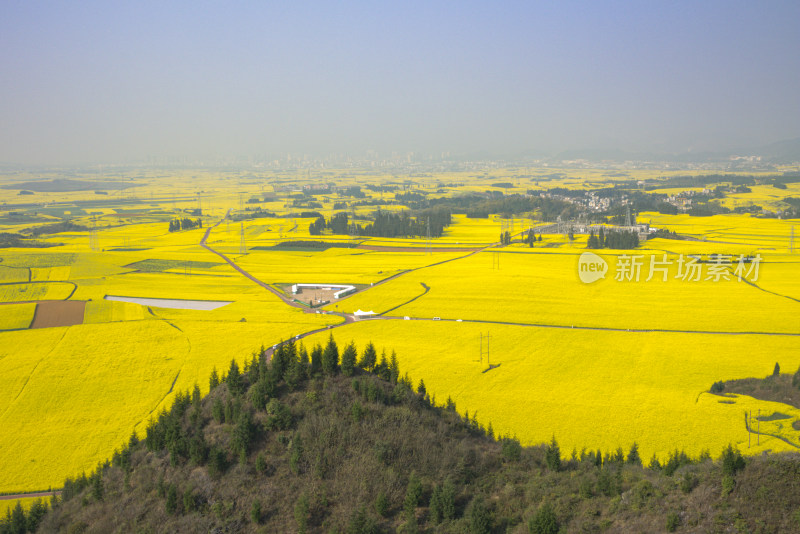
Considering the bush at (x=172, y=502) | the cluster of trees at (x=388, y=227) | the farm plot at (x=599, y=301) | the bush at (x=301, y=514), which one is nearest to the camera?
the bush at (x=301, y=514)

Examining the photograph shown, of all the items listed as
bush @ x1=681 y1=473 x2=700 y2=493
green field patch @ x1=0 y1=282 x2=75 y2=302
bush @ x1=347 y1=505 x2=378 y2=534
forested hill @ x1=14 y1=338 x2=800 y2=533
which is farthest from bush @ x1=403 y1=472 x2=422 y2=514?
green field patch @ x1=0 y1=282 x2=75 y2=302

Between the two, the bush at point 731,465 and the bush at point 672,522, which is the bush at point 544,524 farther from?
the bush at point 731,465

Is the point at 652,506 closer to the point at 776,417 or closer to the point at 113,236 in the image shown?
the point at 776,417

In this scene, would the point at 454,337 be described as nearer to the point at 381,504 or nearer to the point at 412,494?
the point at 412,494

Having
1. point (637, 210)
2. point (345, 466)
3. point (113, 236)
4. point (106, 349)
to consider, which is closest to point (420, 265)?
point (106, 349)

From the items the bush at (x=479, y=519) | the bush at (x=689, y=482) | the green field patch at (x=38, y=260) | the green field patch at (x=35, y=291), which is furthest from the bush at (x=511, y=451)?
the green field patch at (x=38, y=260)

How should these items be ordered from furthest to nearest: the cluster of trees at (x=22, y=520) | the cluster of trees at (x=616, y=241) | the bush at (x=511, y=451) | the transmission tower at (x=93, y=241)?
the transmission tower at (x=93, y=241) < the cluster of trees at (x=616, y=241) < the bush at (x=511, y=451) < the cluster of trees at (x=22, y=520)
